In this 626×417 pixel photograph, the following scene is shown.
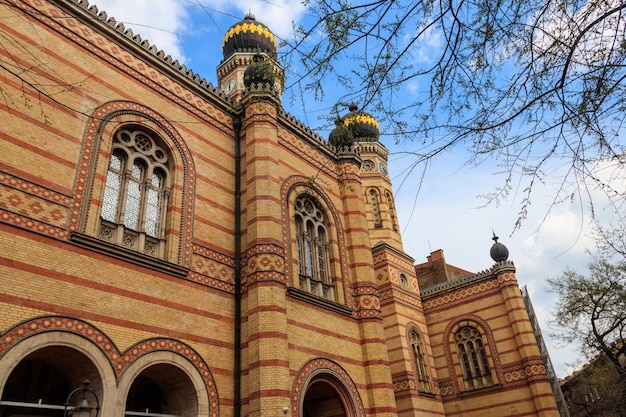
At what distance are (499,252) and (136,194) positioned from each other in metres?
17.7

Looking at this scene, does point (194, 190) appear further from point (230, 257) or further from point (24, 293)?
point (24, 293)

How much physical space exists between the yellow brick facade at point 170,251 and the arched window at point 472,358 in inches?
382

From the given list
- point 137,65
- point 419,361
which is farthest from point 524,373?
point 137,65

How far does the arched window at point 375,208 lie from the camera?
23.1 meters

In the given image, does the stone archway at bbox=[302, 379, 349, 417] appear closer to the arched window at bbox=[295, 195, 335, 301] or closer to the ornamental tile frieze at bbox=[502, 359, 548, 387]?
the arched window at bbox=[295, 195, 335, 301]

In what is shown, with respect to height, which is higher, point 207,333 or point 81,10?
point 81,10

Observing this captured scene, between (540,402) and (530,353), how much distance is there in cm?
186

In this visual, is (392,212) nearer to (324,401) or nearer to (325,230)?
(325,230)

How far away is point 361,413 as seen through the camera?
11438 millimetres

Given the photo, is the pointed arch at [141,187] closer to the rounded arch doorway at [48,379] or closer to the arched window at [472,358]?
the rounded arch doorway at [48,379]

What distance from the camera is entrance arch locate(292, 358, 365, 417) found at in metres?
10.9

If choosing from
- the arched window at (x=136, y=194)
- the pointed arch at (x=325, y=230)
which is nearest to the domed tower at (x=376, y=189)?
the pointed arch at (x=325, y=230)

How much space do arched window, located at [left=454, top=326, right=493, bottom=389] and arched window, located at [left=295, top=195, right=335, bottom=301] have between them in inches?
423

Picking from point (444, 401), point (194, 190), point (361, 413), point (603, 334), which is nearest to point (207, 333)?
point (194, 190)
